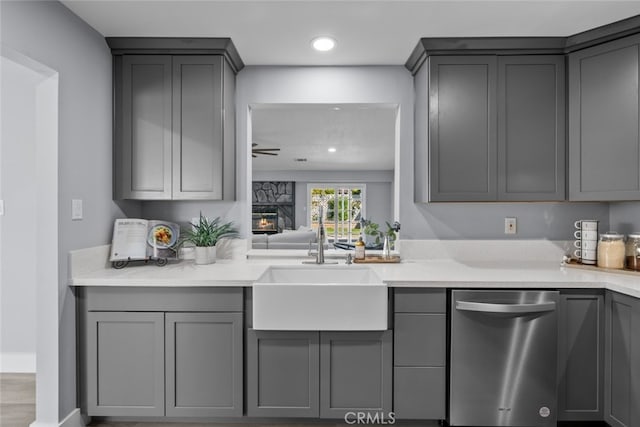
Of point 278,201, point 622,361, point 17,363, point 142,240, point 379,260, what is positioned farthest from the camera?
point 278,201

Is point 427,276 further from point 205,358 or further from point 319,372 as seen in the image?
point 205,358

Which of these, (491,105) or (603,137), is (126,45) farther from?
(603,137)

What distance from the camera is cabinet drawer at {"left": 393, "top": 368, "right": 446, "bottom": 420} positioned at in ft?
6.17

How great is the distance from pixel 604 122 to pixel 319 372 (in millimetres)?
2096

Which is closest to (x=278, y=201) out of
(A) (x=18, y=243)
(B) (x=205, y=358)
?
(A) (x=18, y=243)

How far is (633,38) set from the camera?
6.61 feet

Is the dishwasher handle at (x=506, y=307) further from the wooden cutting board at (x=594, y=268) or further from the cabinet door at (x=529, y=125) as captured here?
the cabinet door at (x=529, y=125)

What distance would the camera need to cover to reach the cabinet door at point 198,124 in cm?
229

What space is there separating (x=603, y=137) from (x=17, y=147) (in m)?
3.73

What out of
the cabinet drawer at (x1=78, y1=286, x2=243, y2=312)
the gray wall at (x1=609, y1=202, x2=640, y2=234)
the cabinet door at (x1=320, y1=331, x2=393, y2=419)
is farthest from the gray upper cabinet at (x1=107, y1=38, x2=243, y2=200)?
the gray wall at (x1=609, y1=202, x2=640, y2=234)

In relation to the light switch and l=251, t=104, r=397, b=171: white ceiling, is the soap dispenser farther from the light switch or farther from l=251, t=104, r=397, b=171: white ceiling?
the light switch

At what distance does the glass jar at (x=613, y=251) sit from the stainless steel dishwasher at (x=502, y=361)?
2.09 feet

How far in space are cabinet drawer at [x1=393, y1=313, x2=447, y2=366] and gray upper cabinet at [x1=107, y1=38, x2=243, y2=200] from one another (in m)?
1.31

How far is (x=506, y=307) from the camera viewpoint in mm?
1766
